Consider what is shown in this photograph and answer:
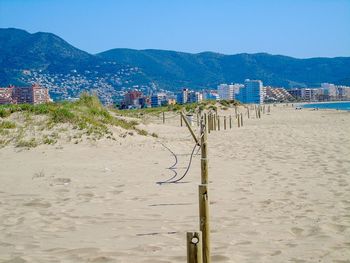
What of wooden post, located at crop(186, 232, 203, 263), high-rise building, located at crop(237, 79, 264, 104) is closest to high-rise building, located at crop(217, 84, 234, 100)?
high-rise building, located at crop(237, 79, 264, 104)

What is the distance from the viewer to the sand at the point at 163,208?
441 cm

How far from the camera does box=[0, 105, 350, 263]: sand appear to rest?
441 centimetres

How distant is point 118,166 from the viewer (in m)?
10.2

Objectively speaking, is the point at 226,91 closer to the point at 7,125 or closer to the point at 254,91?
the point at 254,91

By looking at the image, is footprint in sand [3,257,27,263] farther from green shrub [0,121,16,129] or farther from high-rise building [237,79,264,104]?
high-rise building [237,79,264,104]

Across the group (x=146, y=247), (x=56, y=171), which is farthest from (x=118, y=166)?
(x=146, y=247)

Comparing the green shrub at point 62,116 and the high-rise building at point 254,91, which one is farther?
the high-rise building at point 254,91

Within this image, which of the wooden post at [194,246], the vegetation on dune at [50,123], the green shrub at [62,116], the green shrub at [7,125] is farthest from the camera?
the green shrub at [62,116]

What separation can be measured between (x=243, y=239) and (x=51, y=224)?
2.54 metres

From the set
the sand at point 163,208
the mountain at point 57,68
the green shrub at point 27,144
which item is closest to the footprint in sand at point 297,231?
the sand at point 163,208

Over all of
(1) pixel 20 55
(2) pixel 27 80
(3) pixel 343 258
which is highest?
(1) pixel 20 55

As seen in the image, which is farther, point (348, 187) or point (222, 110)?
point (222, 110)

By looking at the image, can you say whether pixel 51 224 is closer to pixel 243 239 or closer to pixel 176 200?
pixel 176 200

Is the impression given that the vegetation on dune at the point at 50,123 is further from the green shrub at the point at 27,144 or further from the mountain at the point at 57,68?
the mountain at the point at 57,68
